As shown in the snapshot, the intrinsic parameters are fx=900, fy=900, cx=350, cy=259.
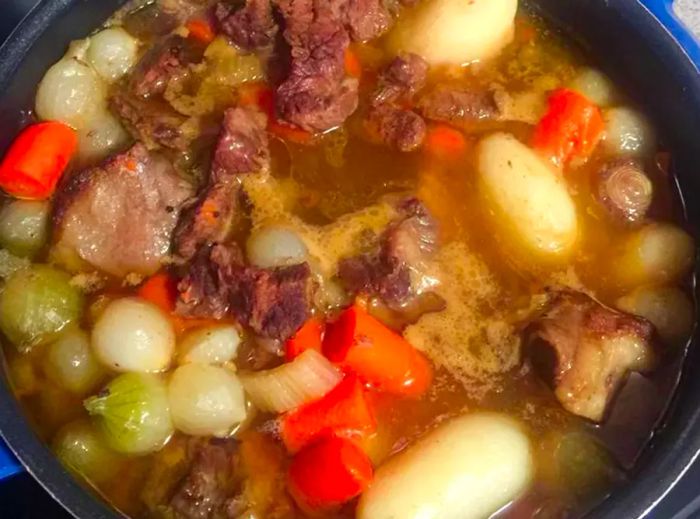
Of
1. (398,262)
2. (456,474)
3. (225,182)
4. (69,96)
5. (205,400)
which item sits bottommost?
(456,474)

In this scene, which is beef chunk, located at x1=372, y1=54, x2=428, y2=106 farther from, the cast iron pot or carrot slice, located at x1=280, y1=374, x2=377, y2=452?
carrot slice, located at x1=280, y1=374, x2=377, y2=452

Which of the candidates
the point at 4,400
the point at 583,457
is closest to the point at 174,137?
the point at 4,400

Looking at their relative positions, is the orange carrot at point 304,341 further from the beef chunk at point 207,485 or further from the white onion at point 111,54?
the white onion at point 111,54

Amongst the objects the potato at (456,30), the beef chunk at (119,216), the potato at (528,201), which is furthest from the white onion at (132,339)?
the potato at (456,30)

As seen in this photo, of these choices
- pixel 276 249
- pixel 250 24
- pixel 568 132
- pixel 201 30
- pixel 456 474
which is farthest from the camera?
pixel 201 30

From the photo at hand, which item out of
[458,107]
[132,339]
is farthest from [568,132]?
[132,339]

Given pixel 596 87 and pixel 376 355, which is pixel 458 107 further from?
pixel 376 355

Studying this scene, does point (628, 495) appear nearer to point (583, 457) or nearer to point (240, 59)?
point (583, 457)

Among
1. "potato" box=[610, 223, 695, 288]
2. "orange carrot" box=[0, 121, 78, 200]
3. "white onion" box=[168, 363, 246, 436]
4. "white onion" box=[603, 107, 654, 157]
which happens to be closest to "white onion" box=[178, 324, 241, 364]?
"white onion" box=[168, 363, 246, 436]
